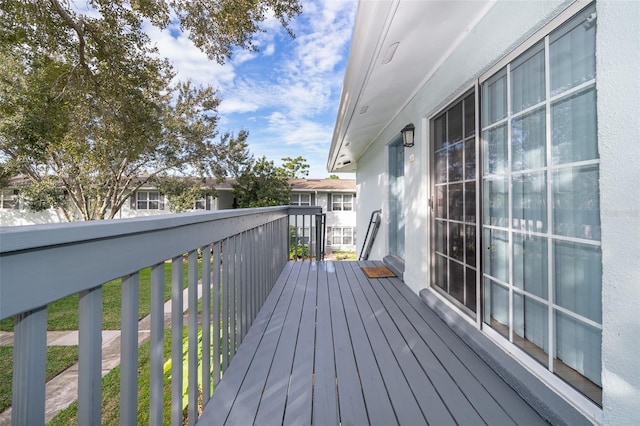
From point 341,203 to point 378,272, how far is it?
12.8m

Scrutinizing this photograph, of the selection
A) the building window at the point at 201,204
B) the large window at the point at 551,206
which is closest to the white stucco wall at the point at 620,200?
the large window at the point at 551,206

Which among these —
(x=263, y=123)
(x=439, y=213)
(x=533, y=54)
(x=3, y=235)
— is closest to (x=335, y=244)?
(x=263, y=123)

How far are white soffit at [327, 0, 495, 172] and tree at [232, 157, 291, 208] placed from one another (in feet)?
36.8

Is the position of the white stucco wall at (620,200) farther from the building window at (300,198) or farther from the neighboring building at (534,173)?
the building window at (300,198)

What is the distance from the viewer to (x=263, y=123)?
19359 mm

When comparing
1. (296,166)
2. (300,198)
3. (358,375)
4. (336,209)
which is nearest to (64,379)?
(358,375)

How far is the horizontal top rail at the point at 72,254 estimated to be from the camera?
54 centimetres

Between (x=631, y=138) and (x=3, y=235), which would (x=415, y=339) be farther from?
(x=3, y=235)

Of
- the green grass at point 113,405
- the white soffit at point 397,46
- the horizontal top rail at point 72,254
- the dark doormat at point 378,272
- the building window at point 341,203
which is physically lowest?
the green grass at point 113,405

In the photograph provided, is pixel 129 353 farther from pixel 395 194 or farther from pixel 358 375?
pixel 395 194

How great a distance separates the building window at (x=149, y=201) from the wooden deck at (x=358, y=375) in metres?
15.8

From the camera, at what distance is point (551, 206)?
1536mm

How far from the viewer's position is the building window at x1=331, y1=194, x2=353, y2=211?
55.8ft

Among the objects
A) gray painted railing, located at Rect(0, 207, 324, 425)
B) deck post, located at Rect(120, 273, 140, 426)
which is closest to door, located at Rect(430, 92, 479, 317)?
gray painted railing, located at Rect(0, 207, 324, 425)
